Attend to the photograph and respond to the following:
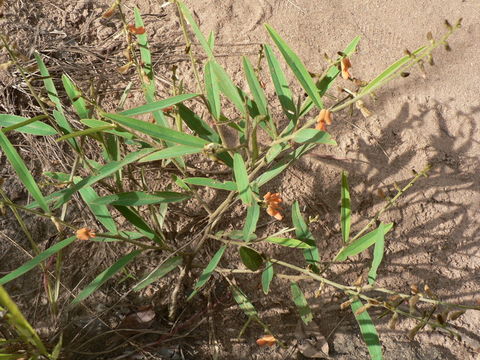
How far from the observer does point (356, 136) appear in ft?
6.65

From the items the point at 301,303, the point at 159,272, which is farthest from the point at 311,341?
the point at 159,272

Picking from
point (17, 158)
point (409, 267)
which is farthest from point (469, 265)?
point (17, 158)

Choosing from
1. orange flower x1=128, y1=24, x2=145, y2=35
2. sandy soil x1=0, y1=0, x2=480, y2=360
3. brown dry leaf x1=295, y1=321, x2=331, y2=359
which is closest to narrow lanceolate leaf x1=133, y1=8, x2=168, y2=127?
orange flower x1=128, y1=24, x2=145, y2=35

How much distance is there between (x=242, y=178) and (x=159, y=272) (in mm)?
480

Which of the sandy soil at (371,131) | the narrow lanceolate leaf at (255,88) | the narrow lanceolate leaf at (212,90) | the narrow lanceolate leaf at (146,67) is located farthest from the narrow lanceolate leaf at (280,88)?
the sandy soil at (371,131)

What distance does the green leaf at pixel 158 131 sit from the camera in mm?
1249

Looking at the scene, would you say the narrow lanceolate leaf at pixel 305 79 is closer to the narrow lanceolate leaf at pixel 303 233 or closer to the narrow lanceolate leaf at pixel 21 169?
the narrow lanceolate leaf at pixel 303 233

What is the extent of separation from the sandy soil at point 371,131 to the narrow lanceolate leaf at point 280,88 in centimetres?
53

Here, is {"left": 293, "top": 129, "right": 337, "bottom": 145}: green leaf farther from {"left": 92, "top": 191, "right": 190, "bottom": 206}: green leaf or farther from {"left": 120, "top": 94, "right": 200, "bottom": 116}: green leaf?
{"left": 92, "top": 191, "right": 190, "bottom": 206}: green leaf

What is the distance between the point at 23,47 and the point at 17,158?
0.95 meters

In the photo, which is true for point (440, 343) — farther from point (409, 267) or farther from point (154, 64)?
point (154, 64)

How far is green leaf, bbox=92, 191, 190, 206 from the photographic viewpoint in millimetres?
1376

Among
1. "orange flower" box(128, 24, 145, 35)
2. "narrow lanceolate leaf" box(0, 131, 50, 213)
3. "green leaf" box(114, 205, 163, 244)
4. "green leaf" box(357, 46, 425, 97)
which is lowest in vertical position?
"green leaf" box(114, 205, 163, 244)

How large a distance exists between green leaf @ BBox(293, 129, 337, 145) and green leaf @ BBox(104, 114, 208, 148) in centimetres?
26
